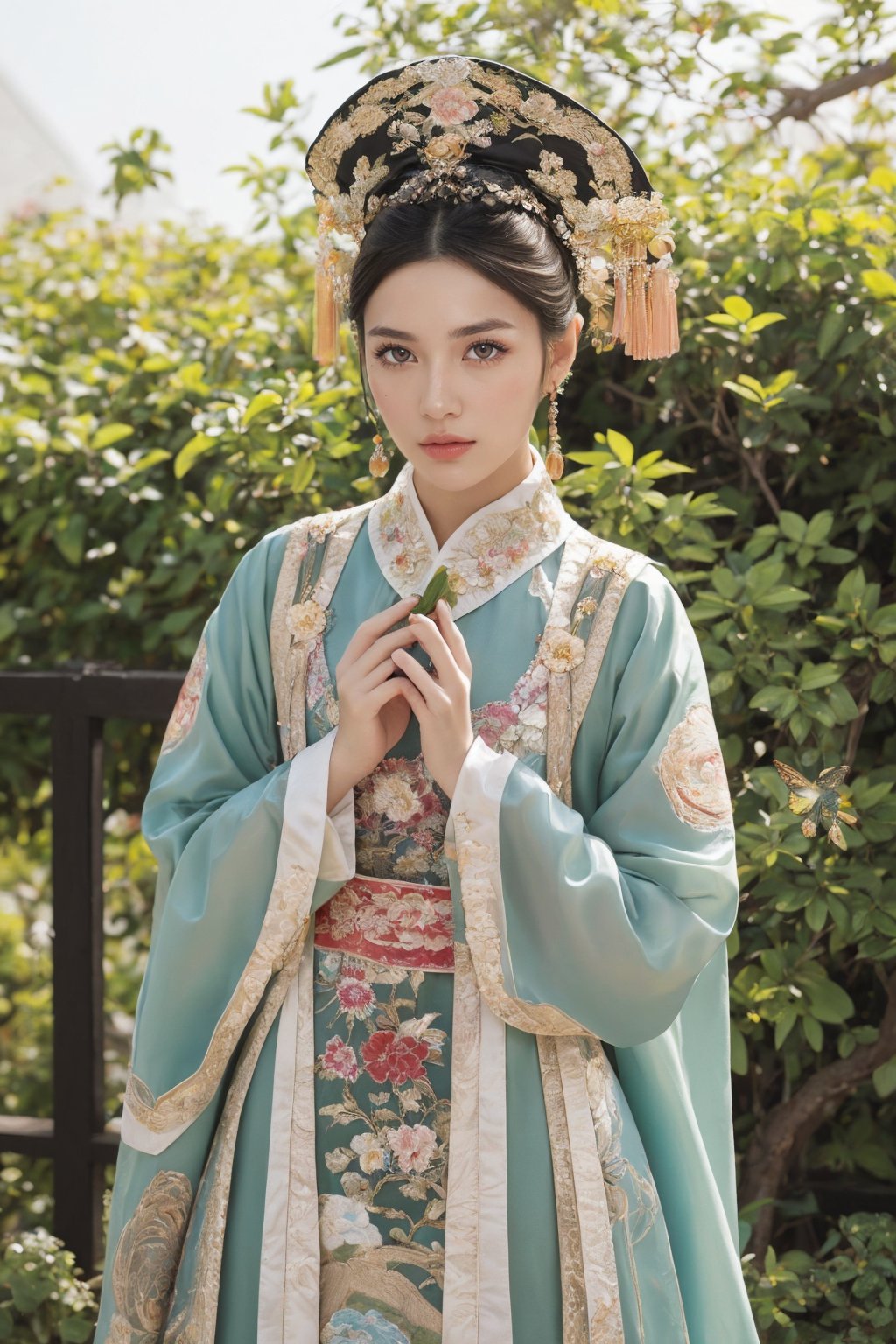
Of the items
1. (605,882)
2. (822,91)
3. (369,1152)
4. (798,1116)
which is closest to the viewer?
(605,882)

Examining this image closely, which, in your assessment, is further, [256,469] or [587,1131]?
[256,469]

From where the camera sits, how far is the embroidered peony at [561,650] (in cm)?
157

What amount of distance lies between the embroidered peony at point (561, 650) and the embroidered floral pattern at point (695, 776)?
0.45 feet

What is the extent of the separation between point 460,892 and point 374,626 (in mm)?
304

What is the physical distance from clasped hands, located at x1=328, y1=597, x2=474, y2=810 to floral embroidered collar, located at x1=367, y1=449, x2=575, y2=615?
3.4 inches

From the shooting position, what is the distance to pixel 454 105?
5.10 ft

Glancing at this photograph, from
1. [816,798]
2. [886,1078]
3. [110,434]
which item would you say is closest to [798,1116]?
[886,1078]

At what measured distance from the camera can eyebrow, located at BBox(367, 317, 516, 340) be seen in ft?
4.93

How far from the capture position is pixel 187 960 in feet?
5.20

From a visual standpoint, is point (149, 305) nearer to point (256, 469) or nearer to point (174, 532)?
point (174, 532)

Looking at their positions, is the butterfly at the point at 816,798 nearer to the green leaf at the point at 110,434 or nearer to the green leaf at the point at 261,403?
the green leaf at the point at 261,403

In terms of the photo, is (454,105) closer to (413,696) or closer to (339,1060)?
(413,696)

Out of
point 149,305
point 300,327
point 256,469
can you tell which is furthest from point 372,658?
point 149,305

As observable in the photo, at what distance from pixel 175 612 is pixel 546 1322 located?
4.92 ft
